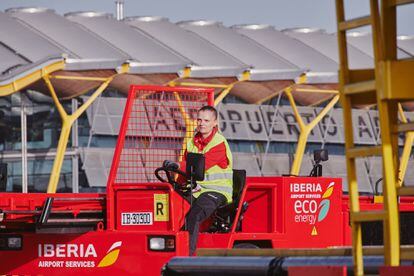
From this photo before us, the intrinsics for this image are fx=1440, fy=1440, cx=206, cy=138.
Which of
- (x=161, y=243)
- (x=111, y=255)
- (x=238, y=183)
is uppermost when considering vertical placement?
(x=238, y=183)

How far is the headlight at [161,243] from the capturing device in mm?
11805

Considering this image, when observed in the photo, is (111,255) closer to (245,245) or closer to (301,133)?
(245,245)

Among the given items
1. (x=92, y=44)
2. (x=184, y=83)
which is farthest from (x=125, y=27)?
(x=184, y=83)

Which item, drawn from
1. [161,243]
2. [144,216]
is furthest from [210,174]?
[161,243]

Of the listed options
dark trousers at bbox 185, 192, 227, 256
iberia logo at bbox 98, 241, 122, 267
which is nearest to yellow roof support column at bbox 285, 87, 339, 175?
dark trousers at bbox 185, 192, 227, 256

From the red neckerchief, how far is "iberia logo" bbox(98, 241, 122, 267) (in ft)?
3.59

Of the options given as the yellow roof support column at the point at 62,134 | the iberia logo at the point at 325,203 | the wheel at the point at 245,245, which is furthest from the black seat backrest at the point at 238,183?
the yellow roof support column at the point at 62,134

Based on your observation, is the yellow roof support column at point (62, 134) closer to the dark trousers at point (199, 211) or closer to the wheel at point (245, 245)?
the wheel at point (245, 245)

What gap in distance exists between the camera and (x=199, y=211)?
12.0 meters

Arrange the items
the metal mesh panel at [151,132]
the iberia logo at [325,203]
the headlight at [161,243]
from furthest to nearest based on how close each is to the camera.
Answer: the iberia logo at [325,203]
the metal mesh panel at [151,132]
the headlight at [161,243]

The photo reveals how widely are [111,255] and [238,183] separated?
1323 millimetres

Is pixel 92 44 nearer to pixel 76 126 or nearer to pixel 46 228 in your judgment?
pixel 76 126

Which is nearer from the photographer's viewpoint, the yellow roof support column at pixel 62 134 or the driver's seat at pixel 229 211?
the driver's seat at pixel 229 211

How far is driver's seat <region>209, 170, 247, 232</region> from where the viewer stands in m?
12.5
